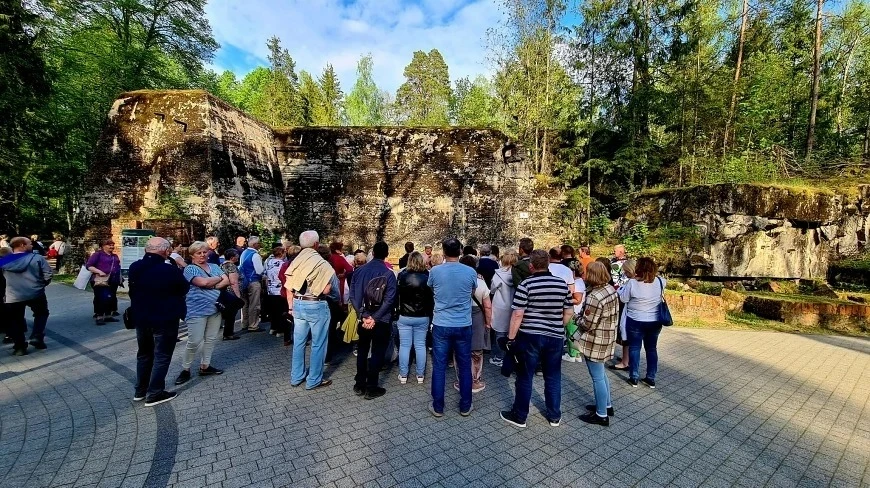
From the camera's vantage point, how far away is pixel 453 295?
13.2ft

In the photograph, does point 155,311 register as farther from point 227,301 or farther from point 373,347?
point 373,347

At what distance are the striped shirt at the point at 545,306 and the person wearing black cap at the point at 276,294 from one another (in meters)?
4.43

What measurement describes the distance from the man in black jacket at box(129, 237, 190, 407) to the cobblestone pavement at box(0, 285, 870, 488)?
0.29 metres

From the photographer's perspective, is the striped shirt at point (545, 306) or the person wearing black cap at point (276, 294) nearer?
the striped shirt at point (545, 306)

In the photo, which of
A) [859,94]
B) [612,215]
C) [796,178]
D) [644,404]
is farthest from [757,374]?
[859,94]

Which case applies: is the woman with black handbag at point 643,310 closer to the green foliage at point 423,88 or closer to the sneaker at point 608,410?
the sneaker at point 608,410

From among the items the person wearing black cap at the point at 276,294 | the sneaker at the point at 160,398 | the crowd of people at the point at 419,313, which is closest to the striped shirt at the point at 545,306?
the crowd of people at the point at 419,313

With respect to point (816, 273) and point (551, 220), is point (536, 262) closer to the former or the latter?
point (816, 273)

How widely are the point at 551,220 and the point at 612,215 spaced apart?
376 centimetres

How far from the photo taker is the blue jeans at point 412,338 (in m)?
4.75

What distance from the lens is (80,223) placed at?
1316 centimetres

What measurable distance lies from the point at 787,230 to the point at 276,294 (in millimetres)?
14881

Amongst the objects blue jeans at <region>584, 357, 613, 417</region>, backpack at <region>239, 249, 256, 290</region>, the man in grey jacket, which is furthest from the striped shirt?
the man in grey jacket

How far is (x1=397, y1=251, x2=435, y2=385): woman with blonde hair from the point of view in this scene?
4449 millimetres
